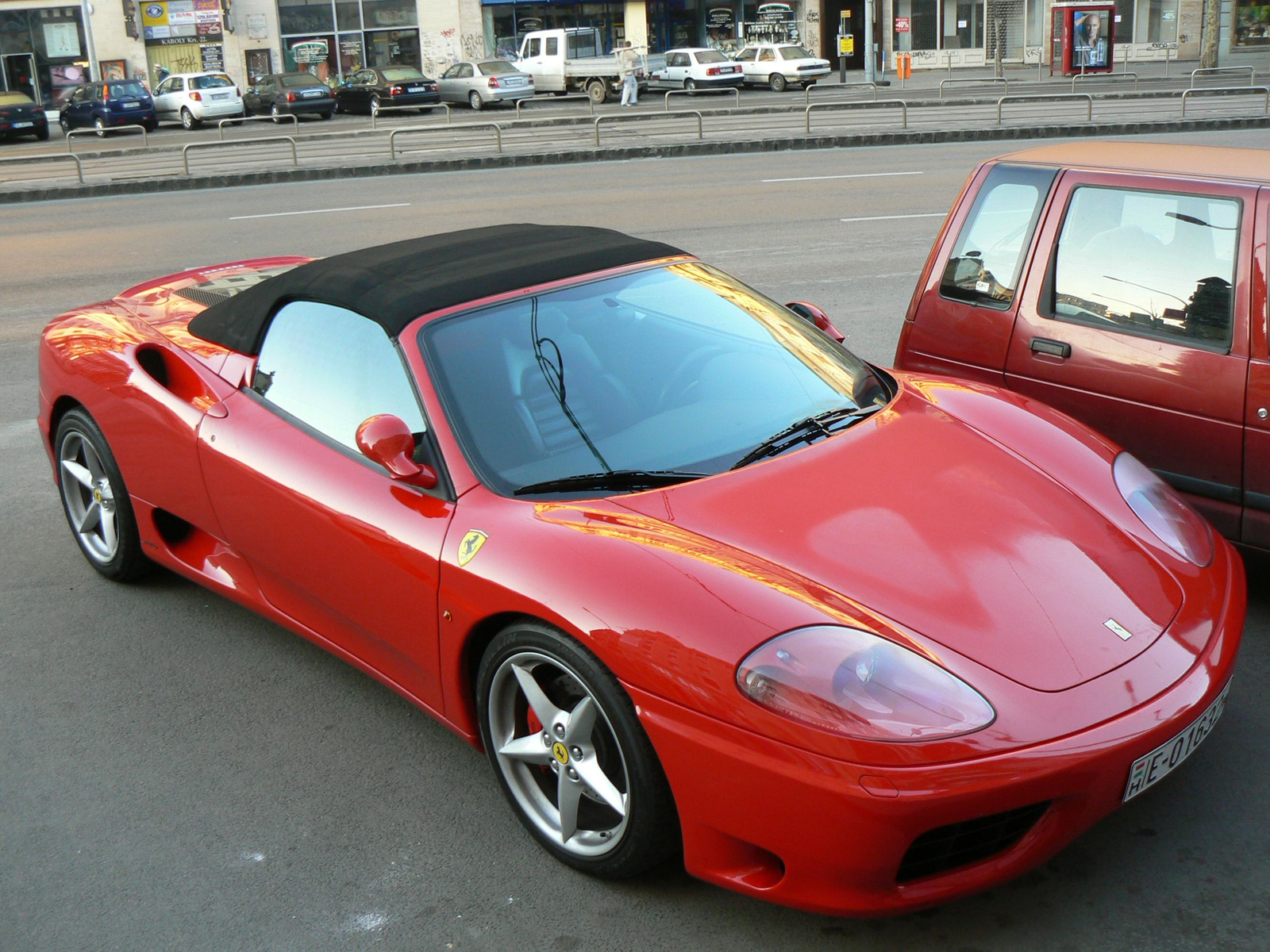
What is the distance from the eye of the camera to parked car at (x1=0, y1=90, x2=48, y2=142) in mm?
33469

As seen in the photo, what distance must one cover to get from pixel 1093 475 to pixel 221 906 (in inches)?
99.3

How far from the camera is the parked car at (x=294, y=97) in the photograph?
1422 inches

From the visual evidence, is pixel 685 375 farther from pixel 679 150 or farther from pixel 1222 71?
pixel 1222 71

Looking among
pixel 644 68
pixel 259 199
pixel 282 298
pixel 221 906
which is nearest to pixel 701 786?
pixel 221 906

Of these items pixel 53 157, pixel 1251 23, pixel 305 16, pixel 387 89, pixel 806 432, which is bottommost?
pixel 806 432

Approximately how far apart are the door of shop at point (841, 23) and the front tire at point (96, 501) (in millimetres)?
46916

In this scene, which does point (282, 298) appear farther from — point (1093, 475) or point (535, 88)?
point (535, 88)

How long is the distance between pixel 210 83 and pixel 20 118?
5287 mm

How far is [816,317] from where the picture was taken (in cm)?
452

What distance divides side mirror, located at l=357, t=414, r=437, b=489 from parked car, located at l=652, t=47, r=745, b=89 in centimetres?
3687

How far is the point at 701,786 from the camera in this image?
265 cm

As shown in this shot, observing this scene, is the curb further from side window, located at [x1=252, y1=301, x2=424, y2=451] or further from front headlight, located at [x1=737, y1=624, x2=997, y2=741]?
front headlight, located at [x1=737, y1=624, x2=997, y2=741]

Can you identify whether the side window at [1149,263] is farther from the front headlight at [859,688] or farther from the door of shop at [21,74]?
the door of shop at [21,74]

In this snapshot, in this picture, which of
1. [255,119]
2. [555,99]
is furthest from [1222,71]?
[255,119]
